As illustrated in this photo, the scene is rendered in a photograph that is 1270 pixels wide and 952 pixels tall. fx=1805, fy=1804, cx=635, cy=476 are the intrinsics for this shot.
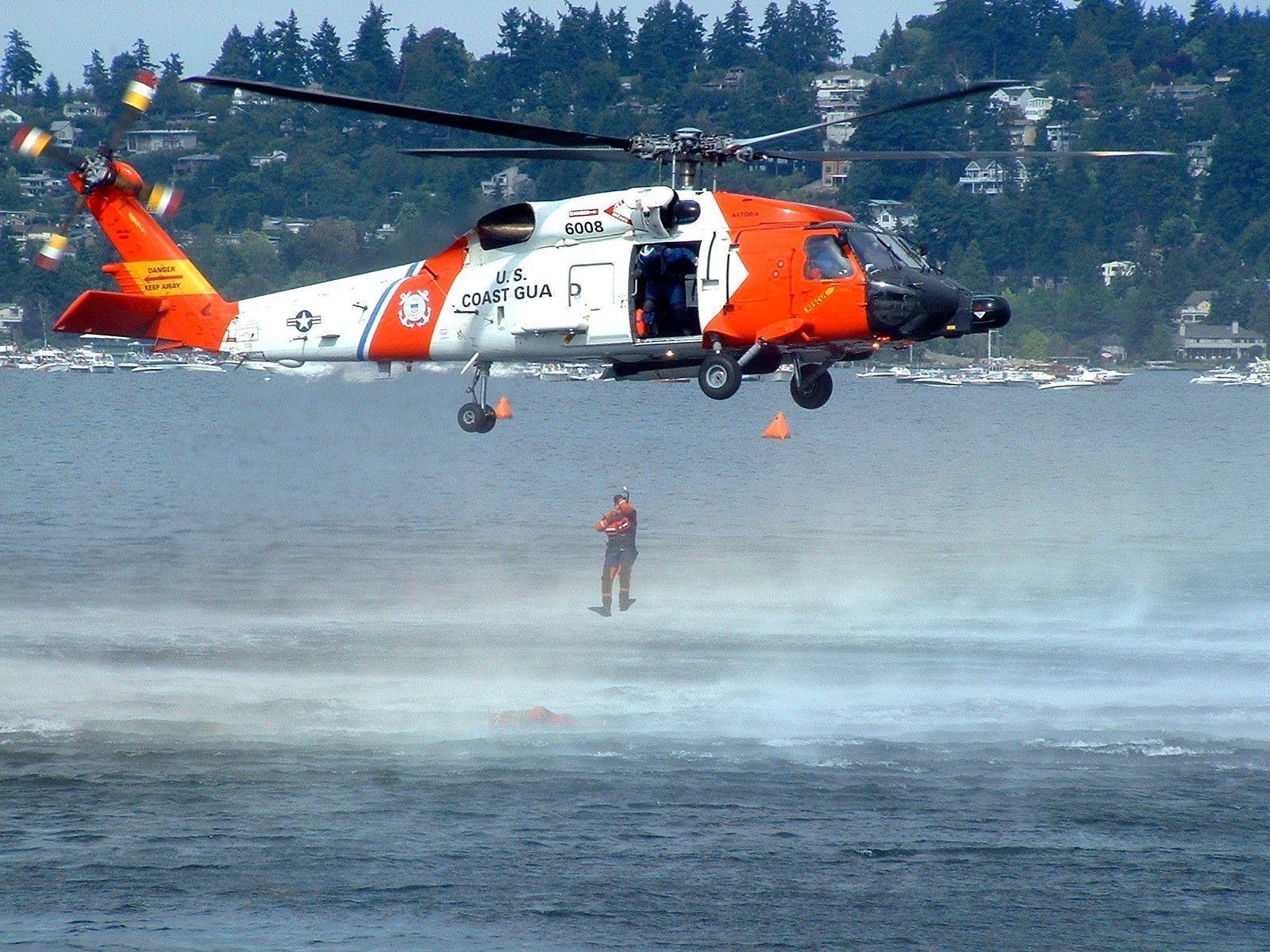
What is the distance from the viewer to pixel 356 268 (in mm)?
32531

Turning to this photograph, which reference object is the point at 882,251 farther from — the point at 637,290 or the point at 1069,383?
the point at 1069,383

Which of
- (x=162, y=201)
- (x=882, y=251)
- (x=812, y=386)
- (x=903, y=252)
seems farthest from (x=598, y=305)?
(x=162, y=201)

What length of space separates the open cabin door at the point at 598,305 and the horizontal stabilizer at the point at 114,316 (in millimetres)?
8161

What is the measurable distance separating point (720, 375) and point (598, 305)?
2.42 meters

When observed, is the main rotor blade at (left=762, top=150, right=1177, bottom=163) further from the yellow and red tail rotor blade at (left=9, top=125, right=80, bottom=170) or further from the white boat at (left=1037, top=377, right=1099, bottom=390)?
the white boat at (left=1037, top=377, right=1099, bottom=390)

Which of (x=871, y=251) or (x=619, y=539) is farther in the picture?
(x=619, y=539)

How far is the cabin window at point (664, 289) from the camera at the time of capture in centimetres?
2744

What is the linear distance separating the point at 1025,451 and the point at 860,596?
69.7 meters

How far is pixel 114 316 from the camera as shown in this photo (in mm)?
31672

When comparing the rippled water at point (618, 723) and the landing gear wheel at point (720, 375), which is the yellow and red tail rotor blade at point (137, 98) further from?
the landing gear wheel at point (720, 375)

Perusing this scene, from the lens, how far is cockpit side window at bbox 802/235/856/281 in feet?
87.0

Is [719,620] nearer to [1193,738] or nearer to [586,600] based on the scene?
[586,600]

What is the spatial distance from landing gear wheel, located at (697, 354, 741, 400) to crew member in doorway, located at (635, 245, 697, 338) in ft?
2.38

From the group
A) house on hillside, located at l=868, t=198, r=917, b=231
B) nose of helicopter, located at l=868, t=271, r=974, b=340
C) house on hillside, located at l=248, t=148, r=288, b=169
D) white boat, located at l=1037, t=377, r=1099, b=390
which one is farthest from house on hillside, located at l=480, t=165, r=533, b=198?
nose of helicopter, located at l=868, t=271, r=974, b=340
